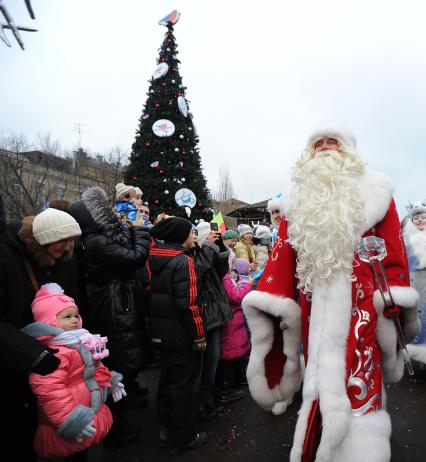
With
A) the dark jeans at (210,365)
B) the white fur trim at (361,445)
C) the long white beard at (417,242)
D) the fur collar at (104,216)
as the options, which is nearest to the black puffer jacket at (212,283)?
the dark jeans at (210,365)

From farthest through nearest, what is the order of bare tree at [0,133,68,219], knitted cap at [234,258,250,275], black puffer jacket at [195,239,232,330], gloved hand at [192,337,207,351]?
bare tree at [0,133,68,219], knitted cap at [234,258,250,275], black puffer jacket at [195,239,232,330], gloved hand at [192,337,207,351]

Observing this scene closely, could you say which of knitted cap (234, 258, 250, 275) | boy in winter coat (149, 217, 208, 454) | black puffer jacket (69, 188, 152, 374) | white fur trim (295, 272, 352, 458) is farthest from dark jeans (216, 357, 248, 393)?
white fur trim (295, 272, 352, 458)

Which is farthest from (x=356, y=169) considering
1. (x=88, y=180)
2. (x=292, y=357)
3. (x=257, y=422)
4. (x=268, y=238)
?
(x=88, y=180)

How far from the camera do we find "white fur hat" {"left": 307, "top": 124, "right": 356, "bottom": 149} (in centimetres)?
250

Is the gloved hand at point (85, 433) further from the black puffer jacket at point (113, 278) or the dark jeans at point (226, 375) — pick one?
the dark jeans at point (226, 375)

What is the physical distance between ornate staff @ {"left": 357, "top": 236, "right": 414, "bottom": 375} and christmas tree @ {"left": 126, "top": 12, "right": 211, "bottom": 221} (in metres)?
9.36

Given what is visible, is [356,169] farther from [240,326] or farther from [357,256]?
[240,326]

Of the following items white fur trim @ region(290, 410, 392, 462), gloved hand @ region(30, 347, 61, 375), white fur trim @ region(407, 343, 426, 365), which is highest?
gloved hand @ region(30, 347, 61, 375)

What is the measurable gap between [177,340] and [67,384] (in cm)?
100

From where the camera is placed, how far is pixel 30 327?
7.11 ft

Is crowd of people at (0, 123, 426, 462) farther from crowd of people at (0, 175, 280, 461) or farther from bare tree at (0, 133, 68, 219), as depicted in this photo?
bare tree at (0, 133, 68, 219)

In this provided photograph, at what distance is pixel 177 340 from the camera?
2.99m

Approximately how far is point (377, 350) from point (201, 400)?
2088 mm

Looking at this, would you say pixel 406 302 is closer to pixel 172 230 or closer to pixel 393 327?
→ pixel 393 327
